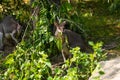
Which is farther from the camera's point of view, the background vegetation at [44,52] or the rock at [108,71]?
the rock at [108,71]

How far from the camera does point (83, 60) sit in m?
3.29

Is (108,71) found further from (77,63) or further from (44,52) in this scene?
(44,52)

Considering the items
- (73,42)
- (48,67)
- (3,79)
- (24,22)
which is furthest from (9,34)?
(48,67)

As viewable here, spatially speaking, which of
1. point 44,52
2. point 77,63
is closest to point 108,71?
point 77,63

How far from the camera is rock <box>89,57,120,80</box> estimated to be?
329cm

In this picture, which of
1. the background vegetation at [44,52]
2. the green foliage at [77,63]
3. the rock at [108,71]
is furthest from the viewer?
the rock at [108,71]

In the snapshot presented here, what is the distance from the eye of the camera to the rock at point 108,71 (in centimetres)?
329

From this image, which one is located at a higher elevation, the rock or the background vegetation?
the background vegetation

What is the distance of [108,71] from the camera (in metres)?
3.62

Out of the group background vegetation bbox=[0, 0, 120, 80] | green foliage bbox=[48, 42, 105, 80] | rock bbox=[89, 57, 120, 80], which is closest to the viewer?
background vegetation bbox=[0, 0, 120, 80]

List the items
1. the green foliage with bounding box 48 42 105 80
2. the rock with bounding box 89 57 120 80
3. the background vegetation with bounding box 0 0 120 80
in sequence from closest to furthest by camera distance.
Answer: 1. the background vegetation with bounding box 0 0 120 80
2. the green foliage with bounding box 48 42 105 80
3. the rock with bounding box 89 57 120 80

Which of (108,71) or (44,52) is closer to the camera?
(44,52)

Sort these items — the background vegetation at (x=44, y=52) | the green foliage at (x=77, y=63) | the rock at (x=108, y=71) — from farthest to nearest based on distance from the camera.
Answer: the rock at (x=108, y=71), the green foliage at (x=77, y=63), the background vegetation at (x=44, y=52)

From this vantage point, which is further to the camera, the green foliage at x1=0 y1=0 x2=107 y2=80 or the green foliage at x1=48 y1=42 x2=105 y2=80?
the green foliage at x1=48 y1=42 x2=105 y2=80
